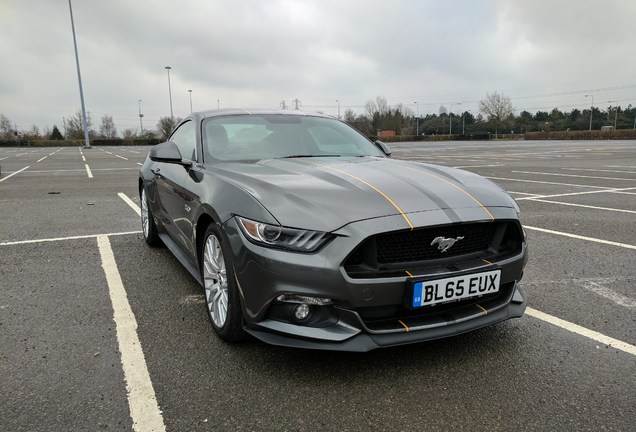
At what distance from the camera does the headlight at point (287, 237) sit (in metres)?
2.22

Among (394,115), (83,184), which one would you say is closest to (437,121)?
(394,115)

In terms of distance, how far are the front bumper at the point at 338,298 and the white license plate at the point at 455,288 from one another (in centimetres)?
5

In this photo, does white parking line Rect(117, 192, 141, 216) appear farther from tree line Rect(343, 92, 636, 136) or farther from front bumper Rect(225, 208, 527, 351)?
tree line Rect(343, 92, 636, 136)

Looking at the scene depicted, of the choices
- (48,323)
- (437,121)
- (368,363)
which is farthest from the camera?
(437,121)

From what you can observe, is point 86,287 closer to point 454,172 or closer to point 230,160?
point 230,160

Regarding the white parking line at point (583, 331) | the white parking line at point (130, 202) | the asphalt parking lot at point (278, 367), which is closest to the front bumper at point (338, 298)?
the asphalt parking lot at point (278, 367)

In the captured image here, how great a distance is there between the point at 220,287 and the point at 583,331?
229 centimetres

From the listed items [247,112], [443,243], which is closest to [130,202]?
[247,112]

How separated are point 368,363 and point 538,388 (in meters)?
0.85

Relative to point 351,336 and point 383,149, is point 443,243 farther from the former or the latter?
point 383,149

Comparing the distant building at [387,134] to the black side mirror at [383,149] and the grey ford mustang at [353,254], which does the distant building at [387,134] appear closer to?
the black side mirror at [383,149]

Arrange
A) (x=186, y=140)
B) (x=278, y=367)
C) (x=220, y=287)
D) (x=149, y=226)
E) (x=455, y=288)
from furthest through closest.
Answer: (x=149, y=226), (x=186, y=140), (x=220, y=287), (x=278, y=367), (x=455, y=288)

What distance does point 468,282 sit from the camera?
7.69ft

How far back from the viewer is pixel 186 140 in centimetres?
411
